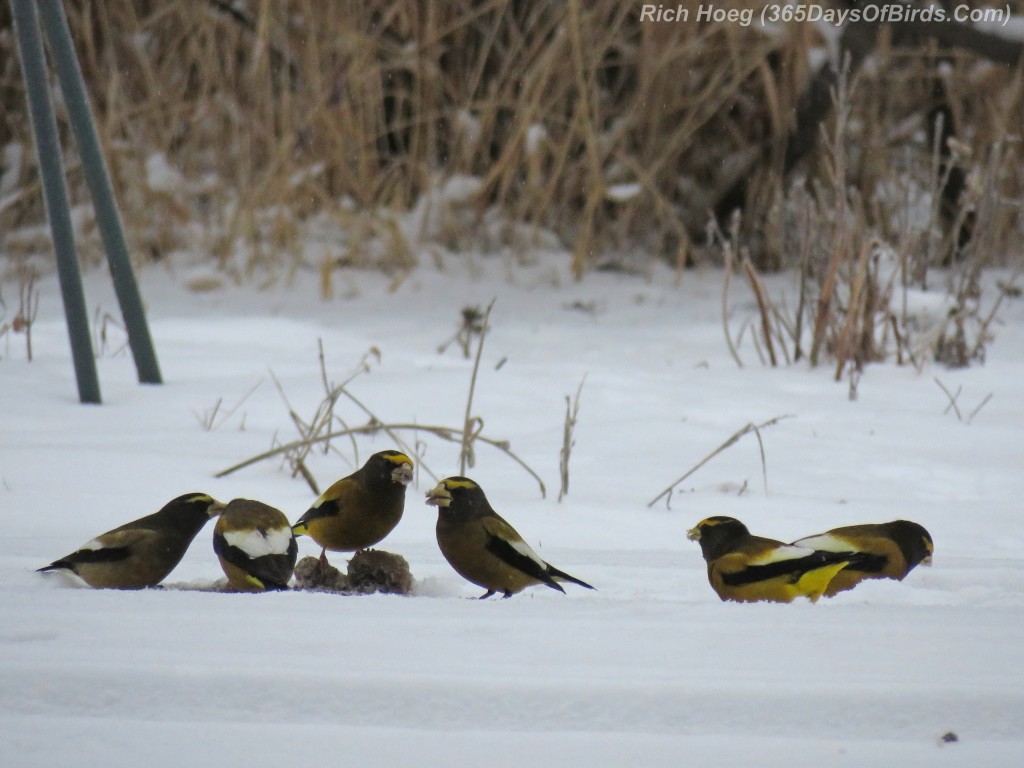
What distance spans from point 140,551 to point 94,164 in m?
2.27

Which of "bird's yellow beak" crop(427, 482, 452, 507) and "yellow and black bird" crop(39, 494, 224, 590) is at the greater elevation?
"bird's yellow beak" crop(427, 482, 452, 507)

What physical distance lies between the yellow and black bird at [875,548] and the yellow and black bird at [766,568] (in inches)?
1.7

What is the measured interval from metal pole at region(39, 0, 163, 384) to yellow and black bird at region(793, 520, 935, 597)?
8.71ft

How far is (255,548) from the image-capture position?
2119mm

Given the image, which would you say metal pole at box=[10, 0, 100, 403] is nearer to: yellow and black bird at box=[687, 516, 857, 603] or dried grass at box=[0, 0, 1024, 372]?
yellow and black bird at box=[687, 516, 857, 603]

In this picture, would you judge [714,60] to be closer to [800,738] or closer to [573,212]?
[573,212]

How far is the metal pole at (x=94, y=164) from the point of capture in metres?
4.04

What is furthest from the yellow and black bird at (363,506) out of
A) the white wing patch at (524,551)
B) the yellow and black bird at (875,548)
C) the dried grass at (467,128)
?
the dried grass at (467,128)

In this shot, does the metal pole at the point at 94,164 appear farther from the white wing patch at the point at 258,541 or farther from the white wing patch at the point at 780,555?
the white wing patch at the point at 780,555

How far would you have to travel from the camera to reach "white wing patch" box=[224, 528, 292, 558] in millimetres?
2117

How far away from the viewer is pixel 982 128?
7.22 meters

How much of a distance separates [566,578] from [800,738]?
2.63ft

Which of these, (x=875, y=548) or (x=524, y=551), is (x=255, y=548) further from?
(x=875, y=548)

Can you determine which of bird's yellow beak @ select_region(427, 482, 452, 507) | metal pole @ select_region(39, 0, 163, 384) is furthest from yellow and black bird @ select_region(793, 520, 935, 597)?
metal pole @ select_region(39, 0, 163, 384)
